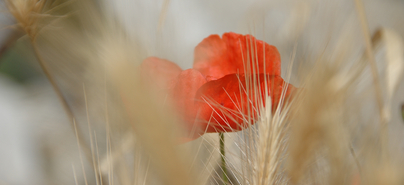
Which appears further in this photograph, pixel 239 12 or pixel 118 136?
pixel 239 12

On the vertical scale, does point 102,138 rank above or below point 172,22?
below

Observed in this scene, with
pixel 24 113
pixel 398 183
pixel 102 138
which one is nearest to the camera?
pixel 398 183

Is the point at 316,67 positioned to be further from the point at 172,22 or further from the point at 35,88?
the point at 35,88

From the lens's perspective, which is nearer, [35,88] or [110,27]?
[110,27]

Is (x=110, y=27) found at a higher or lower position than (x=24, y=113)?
higher

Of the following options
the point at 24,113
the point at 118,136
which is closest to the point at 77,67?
the point at 118,136

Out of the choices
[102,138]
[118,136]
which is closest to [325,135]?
[118,136]

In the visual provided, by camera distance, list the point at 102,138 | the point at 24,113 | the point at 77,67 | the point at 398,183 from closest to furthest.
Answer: the point at 398,183 → the point at 77,67 → the point at 102,138 → the point at 24,113

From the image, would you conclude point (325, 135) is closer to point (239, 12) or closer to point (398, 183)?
point (398, 183)

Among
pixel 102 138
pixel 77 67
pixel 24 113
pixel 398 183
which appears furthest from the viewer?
pixel 24 113
